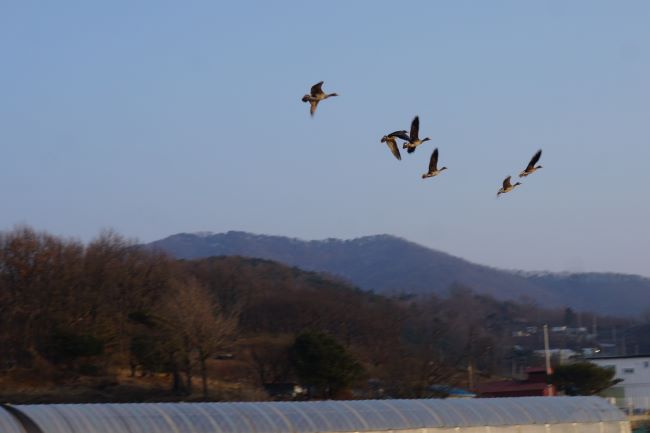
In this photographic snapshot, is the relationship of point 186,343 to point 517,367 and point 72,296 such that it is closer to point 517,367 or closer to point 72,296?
point 72,296

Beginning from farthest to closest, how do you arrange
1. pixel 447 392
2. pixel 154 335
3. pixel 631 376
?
pixel 631 376 < pixel 447 392 < pixel 154 335

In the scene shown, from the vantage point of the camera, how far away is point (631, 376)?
64.5 m

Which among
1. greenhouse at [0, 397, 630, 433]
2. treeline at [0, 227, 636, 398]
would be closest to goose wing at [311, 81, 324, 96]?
greenhouse at [0, 397, 630, 433]

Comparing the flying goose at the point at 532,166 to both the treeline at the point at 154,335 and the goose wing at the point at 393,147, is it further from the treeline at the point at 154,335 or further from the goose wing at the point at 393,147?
the treeline at the point at 154,335

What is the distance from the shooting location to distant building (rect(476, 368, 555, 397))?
51406mm

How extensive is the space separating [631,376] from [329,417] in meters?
43.7

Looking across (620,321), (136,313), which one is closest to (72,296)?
(136,313)

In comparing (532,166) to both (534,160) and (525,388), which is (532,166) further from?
(525,388)

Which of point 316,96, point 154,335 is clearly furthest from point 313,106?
point 154,335

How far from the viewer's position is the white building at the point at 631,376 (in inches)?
2470

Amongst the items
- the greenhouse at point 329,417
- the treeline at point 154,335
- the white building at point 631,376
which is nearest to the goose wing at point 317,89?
the greenhouse at point 329,417

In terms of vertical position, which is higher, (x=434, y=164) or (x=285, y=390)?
(x=434, y=164)

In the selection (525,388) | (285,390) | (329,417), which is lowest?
(525,388)

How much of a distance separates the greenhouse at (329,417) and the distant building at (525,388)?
797 inches
